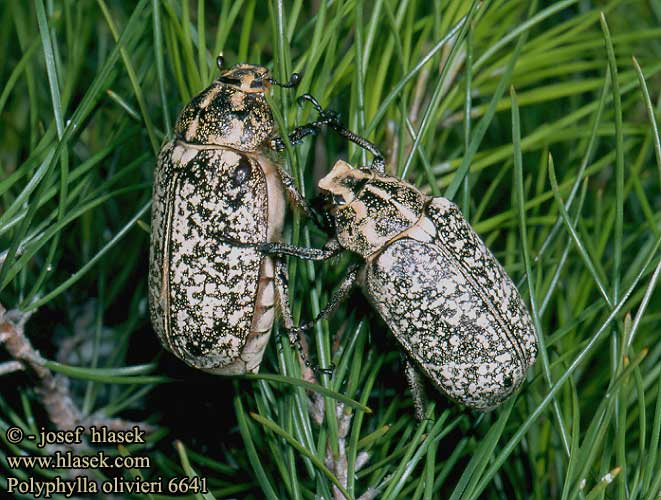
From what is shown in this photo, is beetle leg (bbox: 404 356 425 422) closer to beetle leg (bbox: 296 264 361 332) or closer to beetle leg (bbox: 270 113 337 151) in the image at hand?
beetle leg (bbox: 296 264 361 332)

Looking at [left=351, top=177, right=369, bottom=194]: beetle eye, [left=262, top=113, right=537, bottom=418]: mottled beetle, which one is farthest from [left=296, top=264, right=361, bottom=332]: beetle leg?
[left=351, top=177, right=369, bottom=194]: beetle eye

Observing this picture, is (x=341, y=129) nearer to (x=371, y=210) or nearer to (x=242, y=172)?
(x=371, y=210)

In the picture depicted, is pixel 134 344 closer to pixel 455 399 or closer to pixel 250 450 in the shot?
pixel 250 450

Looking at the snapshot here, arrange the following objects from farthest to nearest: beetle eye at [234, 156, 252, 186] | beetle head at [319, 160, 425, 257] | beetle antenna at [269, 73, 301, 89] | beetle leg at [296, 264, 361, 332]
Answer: beetle eye at [234, 156, 252, 186] < beetle head at [319, 160, 425, 257] < beetle leg at [296, 264, 361, 332] < beetle antenna at [269, 73, 301, 89]

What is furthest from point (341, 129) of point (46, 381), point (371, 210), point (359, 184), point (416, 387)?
point (46, 381)

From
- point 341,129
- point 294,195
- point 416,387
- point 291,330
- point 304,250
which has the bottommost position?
point 416,387
